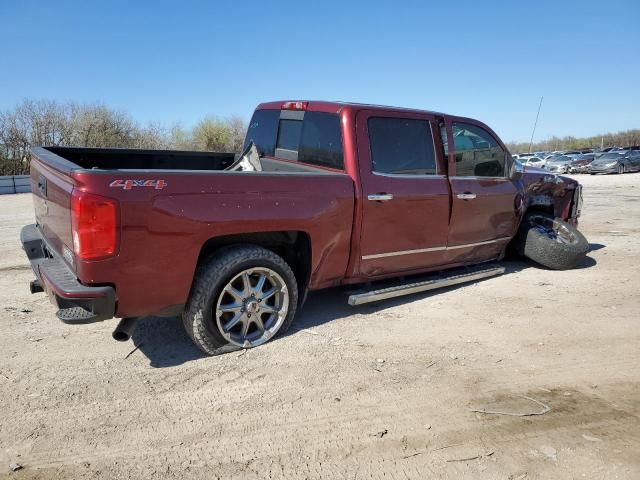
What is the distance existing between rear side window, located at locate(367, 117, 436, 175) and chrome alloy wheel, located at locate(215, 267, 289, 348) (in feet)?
4.52

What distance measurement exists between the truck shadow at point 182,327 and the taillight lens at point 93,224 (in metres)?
1.03

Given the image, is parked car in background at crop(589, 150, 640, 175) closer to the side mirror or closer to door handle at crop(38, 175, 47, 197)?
the side mirror

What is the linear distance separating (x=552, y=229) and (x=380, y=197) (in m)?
3.29

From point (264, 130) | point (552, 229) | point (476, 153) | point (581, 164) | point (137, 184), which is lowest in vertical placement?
point (552, 229)

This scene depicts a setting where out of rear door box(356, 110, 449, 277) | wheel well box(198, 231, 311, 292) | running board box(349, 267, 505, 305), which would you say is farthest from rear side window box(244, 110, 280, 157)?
running board box(349, 267, 505, 305)

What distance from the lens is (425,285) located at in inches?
189

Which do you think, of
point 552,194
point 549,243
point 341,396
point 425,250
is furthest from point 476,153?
point 341,396

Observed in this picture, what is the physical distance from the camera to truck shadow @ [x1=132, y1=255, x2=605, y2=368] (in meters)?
3.64

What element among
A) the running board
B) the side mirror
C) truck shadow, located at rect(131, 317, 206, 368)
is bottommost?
truck shadow, located at rect(131, 317, 206, 368)

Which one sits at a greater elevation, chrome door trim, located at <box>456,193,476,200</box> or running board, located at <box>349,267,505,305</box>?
chrome door trim, located at <box>456,193,476,200</box>

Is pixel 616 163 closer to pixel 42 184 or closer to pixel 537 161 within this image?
pixel 537 161

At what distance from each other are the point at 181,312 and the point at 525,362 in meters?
2.58

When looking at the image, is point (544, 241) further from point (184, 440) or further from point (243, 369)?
point (184, 440)

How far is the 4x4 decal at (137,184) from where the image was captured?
2906 mm
